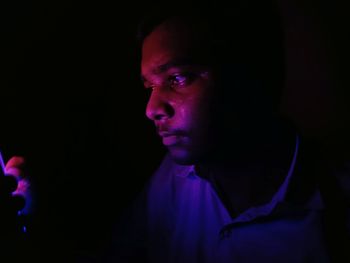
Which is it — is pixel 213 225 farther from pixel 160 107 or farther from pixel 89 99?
pixel 89 99

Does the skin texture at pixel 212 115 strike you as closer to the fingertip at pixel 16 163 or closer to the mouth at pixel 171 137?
the mouth at pixel 171 137

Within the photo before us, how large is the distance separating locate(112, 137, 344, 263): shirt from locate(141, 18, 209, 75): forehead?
71 centimetres

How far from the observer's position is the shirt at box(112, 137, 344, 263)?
1.56m

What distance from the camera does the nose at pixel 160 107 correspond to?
5.39ft

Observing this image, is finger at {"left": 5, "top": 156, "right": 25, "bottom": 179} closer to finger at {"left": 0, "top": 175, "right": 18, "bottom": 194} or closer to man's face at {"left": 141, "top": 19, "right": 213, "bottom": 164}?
finger at {"left": 0, "top": 175, "right": 18, "bottom": 194}

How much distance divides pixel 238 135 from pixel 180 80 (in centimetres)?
42

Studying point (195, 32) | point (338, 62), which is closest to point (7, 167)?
point (195, 32)

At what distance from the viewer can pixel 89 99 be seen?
2.15m

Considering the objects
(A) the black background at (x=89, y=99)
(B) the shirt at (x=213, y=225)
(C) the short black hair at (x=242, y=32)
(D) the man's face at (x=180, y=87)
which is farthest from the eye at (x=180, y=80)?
(B) the shirt at (x=213, y=225)

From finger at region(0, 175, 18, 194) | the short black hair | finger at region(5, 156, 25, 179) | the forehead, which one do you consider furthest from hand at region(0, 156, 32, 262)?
the short black hair

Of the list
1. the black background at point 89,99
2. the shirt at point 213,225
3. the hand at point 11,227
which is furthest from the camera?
the black background at point 89,99

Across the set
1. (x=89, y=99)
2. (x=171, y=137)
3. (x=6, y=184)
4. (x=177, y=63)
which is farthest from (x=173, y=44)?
(x=6, y=184)

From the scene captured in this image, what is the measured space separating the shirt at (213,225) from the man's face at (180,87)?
0.40 m

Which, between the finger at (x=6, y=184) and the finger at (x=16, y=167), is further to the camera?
the finger at (x=16, y=167)
